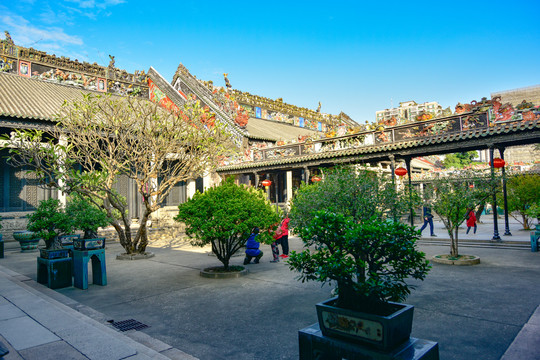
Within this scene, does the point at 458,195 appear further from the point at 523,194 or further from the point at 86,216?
the point at 86,216

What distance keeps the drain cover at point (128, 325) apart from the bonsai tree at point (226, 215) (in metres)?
2.38

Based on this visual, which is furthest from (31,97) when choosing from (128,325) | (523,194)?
(523,194)

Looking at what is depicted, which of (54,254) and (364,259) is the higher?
(364,259)

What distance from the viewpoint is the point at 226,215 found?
6891 millimetres

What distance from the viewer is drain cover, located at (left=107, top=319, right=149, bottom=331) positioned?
173 inches

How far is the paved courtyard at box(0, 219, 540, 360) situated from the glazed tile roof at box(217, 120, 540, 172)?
3739mm

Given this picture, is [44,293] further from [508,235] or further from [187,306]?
[508,235]

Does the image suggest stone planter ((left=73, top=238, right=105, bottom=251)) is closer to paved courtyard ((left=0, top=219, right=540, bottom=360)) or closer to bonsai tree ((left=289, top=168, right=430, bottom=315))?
paved courtyard ((left=0, top=219, right=540, bottom=360))

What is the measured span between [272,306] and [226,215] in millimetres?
2262

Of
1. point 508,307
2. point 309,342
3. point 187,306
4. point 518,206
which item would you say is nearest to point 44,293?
point 187,306

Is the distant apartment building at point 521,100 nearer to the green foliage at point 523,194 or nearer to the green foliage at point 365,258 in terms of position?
the green foliage at point 523,194

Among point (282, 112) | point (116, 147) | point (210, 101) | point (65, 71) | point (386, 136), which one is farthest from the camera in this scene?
point (282, 112)

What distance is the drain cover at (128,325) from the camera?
173 inches

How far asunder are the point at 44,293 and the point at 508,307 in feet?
24.2
